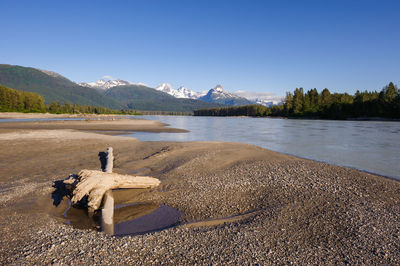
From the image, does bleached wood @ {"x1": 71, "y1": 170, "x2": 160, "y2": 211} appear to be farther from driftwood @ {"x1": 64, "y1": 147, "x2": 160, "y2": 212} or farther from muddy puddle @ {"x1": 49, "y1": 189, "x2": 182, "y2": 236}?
muddy puddle @ {"x1": 49, "y1": 189, "x2": 182, "y2": 236}

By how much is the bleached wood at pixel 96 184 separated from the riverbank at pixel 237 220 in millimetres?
1253

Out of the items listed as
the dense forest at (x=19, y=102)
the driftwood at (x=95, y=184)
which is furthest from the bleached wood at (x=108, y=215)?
the dense forest at (x=19, y=102)

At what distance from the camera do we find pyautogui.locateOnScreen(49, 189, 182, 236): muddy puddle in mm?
7836

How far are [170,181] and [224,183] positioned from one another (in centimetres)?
306

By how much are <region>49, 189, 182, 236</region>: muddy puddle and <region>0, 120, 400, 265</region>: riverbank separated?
0.48 meters

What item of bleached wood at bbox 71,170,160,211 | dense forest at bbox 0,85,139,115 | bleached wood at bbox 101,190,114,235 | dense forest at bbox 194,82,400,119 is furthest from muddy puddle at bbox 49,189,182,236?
dense forest at bbox 0,85,139,115

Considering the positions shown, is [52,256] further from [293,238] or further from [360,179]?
[360,179]

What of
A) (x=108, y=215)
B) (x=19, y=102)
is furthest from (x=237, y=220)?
(x=19, y=102)

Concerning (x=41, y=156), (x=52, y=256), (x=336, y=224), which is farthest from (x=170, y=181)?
(x=41, y=156)

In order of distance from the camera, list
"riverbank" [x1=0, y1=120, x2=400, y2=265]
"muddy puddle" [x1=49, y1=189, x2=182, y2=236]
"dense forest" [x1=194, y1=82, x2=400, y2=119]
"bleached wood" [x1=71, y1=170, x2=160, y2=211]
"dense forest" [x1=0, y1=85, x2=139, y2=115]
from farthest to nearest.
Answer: "dense forest" [x1=0, y1=85, x2=139, y2=115]
"dense forest" [x1=194, y1=82, x2=400, y2=119]
"bleached wood" [x1=71, y1=170, x2=160, y2=211]
"muddy puddle" [x1=49, y1=189, x2=182, y2=236]
"riverbank" [x1=0, y1=120, x2=400, y2=265]

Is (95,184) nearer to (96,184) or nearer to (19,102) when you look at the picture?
(96,184)

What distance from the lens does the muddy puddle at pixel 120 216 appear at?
25.7ft

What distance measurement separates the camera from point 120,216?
28.8 ft

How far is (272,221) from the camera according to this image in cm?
782
